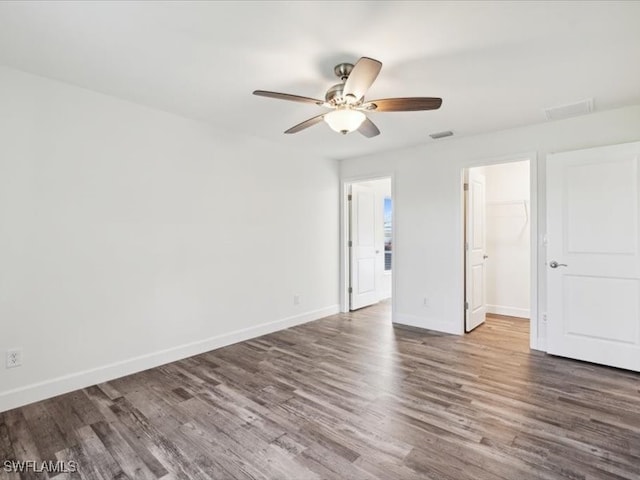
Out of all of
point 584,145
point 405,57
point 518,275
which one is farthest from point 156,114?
point 518,275

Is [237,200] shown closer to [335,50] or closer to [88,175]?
[88,175]

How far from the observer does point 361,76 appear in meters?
1.96

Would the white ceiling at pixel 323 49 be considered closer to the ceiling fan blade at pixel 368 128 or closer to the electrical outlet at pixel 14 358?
the ceiling fan blade at pixel 368 128

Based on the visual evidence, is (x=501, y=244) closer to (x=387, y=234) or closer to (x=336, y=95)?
(x=387, y=234)

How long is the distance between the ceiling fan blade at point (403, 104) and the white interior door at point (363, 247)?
296 cm

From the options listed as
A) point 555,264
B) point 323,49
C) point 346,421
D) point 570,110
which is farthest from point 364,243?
point 323,49

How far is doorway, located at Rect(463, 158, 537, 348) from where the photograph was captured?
4.48 m

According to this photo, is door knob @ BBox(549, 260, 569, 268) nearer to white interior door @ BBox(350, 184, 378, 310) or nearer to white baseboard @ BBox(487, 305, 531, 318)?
white baseboard @ BBox(487, 305, 531, 318)

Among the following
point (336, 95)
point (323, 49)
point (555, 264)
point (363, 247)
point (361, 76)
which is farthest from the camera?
point (363, 247)

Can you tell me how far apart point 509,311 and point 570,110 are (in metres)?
3.11

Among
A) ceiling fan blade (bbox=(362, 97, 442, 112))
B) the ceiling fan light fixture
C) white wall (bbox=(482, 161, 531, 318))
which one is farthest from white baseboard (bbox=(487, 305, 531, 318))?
the ceiling fan light fixture

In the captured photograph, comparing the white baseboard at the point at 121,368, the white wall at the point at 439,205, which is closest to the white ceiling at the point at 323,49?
the white wall at the point at 439,205

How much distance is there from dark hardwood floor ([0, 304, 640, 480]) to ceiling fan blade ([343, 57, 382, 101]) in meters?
2.17

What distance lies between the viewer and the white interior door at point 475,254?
4.23 meters
